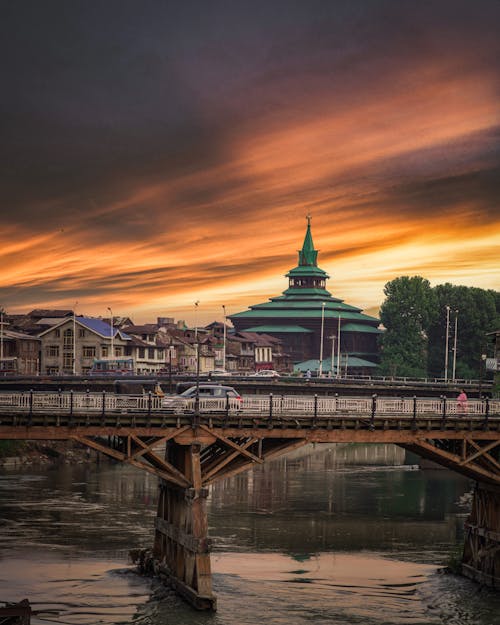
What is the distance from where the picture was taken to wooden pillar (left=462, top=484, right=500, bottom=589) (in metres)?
55.4

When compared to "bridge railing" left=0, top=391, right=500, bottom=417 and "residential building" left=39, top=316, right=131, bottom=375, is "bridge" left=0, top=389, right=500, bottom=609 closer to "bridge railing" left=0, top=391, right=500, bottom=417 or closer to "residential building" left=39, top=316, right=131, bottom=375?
"bridge railing" left=0, top=391, right=500, bottom=417

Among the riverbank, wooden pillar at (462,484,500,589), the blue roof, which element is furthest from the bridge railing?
the blue roof

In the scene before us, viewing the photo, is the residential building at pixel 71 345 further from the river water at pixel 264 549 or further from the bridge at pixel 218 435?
the bridge at pixel 218 435

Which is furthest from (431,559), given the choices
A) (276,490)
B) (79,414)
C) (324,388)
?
(324,388)

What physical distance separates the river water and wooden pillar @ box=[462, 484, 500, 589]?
781 mm

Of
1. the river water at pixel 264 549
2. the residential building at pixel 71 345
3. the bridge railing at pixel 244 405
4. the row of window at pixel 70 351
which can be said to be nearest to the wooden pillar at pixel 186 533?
the river water at pixel 264 549

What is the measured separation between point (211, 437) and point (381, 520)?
2915 centimetres

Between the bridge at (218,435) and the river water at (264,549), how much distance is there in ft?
7.22

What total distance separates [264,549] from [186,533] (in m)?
15.5

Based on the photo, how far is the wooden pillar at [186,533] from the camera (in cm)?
4981

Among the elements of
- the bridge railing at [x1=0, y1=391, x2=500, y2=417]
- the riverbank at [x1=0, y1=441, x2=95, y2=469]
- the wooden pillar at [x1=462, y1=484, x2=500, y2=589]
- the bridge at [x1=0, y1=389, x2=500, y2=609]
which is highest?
the bridge railing at [x1=0, y1=391, x2=500, y2=417]

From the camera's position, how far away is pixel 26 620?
3503 cm

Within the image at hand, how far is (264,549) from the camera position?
65938mm

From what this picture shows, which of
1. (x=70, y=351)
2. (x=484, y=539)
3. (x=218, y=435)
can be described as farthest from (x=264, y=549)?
(x=70, y=351)
